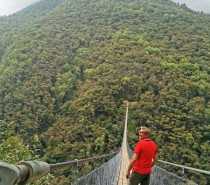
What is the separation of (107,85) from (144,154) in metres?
30.8

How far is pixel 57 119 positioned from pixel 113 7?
48.7 m

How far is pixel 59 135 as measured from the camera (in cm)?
2536

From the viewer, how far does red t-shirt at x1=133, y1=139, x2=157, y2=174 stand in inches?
88.9

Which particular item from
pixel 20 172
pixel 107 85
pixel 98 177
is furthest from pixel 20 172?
pixel 107 85

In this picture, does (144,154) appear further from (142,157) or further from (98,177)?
(98,177)

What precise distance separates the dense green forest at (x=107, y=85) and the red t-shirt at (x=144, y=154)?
1.31 metres

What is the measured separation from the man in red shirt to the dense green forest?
50.6 inches

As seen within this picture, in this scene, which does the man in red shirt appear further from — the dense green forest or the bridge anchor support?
the bridge anchor support

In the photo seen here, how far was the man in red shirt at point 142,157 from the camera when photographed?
226 centimetres

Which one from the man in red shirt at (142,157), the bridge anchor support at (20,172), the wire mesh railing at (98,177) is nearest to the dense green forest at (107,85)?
the wire mesh railing at (98,177)

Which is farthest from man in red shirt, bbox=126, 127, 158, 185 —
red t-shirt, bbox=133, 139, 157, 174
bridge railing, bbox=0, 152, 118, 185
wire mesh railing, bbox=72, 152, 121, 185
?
bridge railing, bbox=0, 152, 118, 185

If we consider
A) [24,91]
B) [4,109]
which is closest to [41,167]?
[4,109]

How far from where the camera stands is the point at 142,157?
90.6 inches

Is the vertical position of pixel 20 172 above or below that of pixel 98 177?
above
